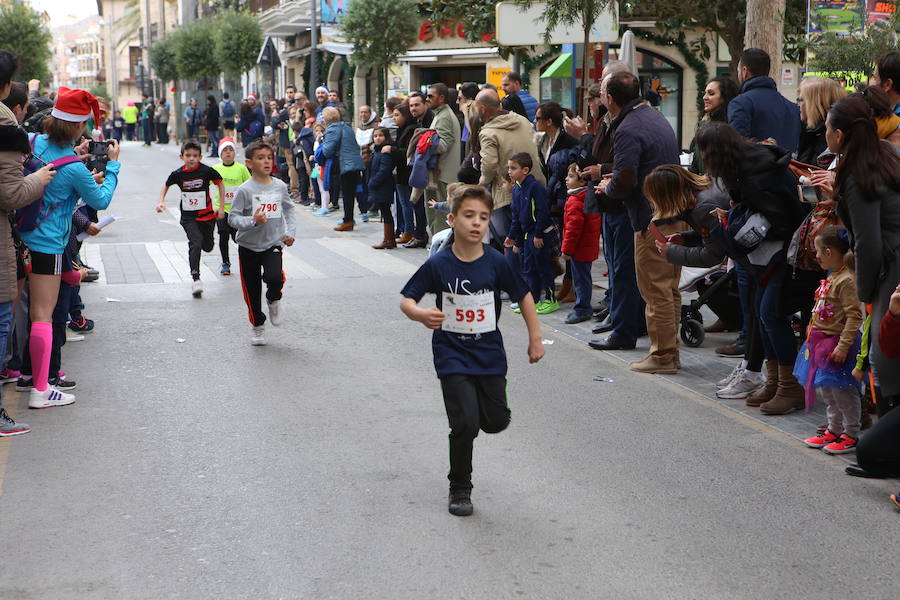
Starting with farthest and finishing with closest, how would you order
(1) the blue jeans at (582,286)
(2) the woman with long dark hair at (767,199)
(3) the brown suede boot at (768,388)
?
(1) the blue jeans at (582,286) → (3) the brown suede boot at (768,388) → (2) the woman with long dark hair at (767,199)

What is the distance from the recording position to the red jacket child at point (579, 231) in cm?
1068

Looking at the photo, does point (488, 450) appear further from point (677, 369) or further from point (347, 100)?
point (347, 100)

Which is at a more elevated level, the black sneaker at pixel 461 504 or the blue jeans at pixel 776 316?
the blue jeans at pixel 776 316

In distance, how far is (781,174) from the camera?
23.8ft

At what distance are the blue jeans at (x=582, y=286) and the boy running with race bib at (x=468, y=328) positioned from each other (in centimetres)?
530

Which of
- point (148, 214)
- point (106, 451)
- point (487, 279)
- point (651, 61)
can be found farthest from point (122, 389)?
point (651, 61)

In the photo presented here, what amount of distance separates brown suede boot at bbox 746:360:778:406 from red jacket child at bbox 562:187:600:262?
10.5 ft

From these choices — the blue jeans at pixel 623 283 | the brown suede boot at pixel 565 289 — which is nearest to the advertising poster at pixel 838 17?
the brown suede boot at pixel 565 289

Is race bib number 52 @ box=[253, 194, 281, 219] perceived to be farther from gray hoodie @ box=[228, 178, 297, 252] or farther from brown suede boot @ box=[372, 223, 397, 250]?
brown suede boot @ box=[372, 223, 397, 250]

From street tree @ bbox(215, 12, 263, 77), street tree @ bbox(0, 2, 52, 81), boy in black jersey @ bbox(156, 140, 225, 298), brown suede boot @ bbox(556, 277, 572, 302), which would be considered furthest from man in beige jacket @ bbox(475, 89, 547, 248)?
street tree @ bbox(0, 2, 52, 81)

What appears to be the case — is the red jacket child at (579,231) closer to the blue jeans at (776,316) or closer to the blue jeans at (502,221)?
the blue jeans at (502,221)

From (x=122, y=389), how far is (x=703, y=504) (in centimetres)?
433

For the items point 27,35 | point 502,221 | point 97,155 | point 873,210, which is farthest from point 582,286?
point 27,35

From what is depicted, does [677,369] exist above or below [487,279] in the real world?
below
